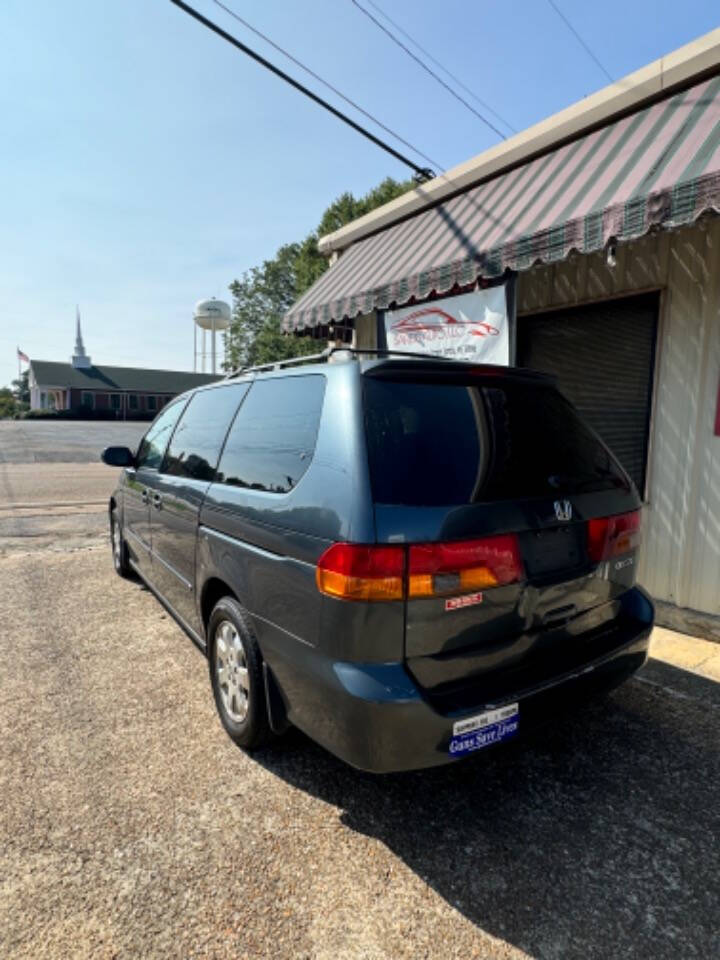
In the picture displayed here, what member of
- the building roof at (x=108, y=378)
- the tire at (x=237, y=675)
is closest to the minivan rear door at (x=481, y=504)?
the tire at (x=237, y=675)

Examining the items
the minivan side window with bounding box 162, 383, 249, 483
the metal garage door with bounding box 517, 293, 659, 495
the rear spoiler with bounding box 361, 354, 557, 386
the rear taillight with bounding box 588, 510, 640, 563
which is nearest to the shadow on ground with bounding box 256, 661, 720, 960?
the rear taillight with bounding box 588, 510, 640, 563

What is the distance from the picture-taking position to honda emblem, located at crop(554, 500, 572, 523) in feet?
7.52

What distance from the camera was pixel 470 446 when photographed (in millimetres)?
2234

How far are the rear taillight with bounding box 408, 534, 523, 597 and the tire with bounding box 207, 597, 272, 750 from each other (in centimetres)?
97

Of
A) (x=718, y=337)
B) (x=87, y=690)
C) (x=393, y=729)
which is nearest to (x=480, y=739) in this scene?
(x=393, y=729)

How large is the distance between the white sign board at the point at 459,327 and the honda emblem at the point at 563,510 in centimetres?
240

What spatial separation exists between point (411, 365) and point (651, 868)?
2088 millimetres

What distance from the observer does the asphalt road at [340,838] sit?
5.98ft

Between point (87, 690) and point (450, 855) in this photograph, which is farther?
point (87, 690)

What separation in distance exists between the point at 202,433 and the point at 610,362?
3.54 metres

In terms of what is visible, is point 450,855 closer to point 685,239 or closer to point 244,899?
point 244,899

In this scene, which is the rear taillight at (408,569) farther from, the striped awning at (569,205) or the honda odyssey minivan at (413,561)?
the striped awning at (569,205)

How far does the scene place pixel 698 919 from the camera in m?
1.87

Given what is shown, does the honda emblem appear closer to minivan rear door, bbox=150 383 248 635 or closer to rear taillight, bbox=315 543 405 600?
rear taillight, bbox=315 543 405 600
